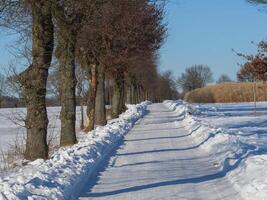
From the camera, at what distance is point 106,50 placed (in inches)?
1271

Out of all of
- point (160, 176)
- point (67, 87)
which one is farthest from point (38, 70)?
point (67, 87)

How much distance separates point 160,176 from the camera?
1178cm

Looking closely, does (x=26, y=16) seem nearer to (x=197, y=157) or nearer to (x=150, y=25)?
(x=197, y=157)

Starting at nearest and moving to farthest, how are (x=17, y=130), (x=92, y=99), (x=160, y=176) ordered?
1. (x=160, y=176)
2. (x=17, y=130)
3. (x=92, y=99)

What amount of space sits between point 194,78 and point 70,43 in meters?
136

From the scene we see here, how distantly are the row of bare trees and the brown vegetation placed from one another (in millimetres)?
52868

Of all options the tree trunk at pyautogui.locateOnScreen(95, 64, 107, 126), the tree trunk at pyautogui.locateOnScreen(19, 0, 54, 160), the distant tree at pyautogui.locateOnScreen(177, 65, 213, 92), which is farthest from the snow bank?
the distant tree at pyautogui.locateOnScreen(177, 65, 213, 92)

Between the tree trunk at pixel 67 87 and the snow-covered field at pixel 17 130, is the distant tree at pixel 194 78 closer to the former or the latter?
the snow-covered field at pixel 17 130

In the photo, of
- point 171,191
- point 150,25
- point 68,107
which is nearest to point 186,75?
point 150,25

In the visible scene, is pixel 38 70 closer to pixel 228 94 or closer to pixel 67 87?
pixel 67 87

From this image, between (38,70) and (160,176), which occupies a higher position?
(38,70)

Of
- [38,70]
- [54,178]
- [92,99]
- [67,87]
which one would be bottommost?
[54,178]

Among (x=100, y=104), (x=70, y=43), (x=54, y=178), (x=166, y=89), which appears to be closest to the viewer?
(x=54, y=178)

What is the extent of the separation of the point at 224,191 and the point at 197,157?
18.3ft
